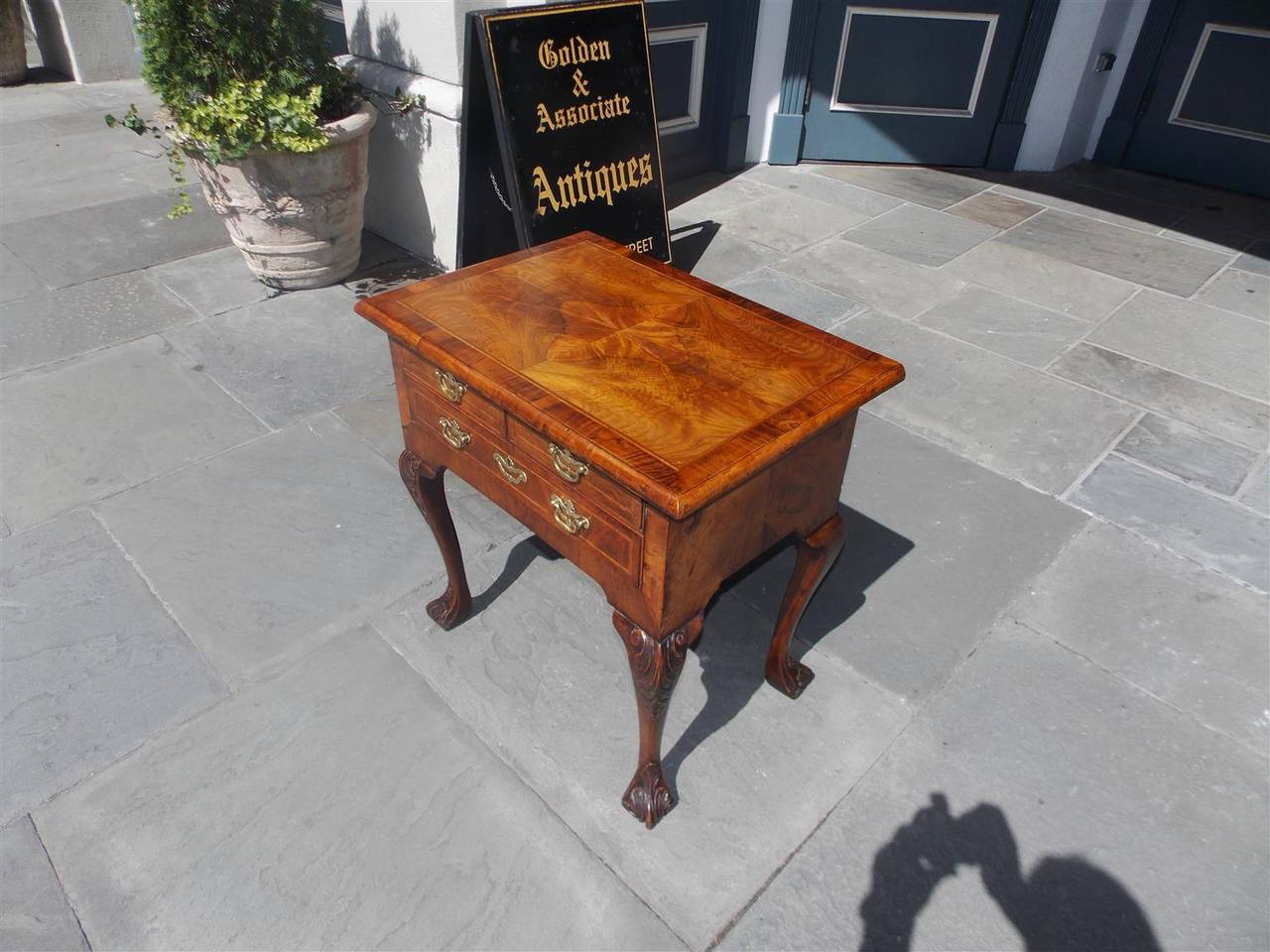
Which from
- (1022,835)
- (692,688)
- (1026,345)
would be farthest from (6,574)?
(1026,345)

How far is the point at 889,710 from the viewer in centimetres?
244

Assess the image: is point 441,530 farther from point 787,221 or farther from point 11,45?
point 11,45

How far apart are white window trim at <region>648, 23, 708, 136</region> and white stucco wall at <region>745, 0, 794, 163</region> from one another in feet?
1.37

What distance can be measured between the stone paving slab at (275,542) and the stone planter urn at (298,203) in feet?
4.31

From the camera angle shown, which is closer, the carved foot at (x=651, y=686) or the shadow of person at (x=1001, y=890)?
the carved foot at (x=651, y=686)

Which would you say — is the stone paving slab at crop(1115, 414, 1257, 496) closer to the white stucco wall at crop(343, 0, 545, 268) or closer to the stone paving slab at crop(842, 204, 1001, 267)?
the stone paving slab at crop(842, 204, 1001, 267)

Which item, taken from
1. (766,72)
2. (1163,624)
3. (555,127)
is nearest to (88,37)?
(766,72)

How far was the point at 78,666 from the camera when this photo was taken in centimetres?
248

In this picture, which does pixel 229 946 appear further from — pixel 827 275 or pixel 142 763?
pixel 827 275

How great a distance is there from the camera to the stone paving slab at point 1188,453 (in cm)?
337

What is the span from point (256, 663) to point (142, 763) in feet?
1.23

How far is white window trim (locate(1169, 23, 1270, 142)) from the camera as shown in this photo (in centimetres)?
566

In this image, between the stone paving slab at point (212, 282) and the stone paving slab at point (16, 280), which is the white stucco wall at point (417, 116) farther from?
the stone paving slab at point (16, 280)

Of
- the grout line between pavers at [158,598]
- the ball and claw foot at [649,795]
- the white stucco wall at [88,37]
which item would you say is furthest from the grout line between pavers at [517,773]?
the white stucco wall at [88,37]
